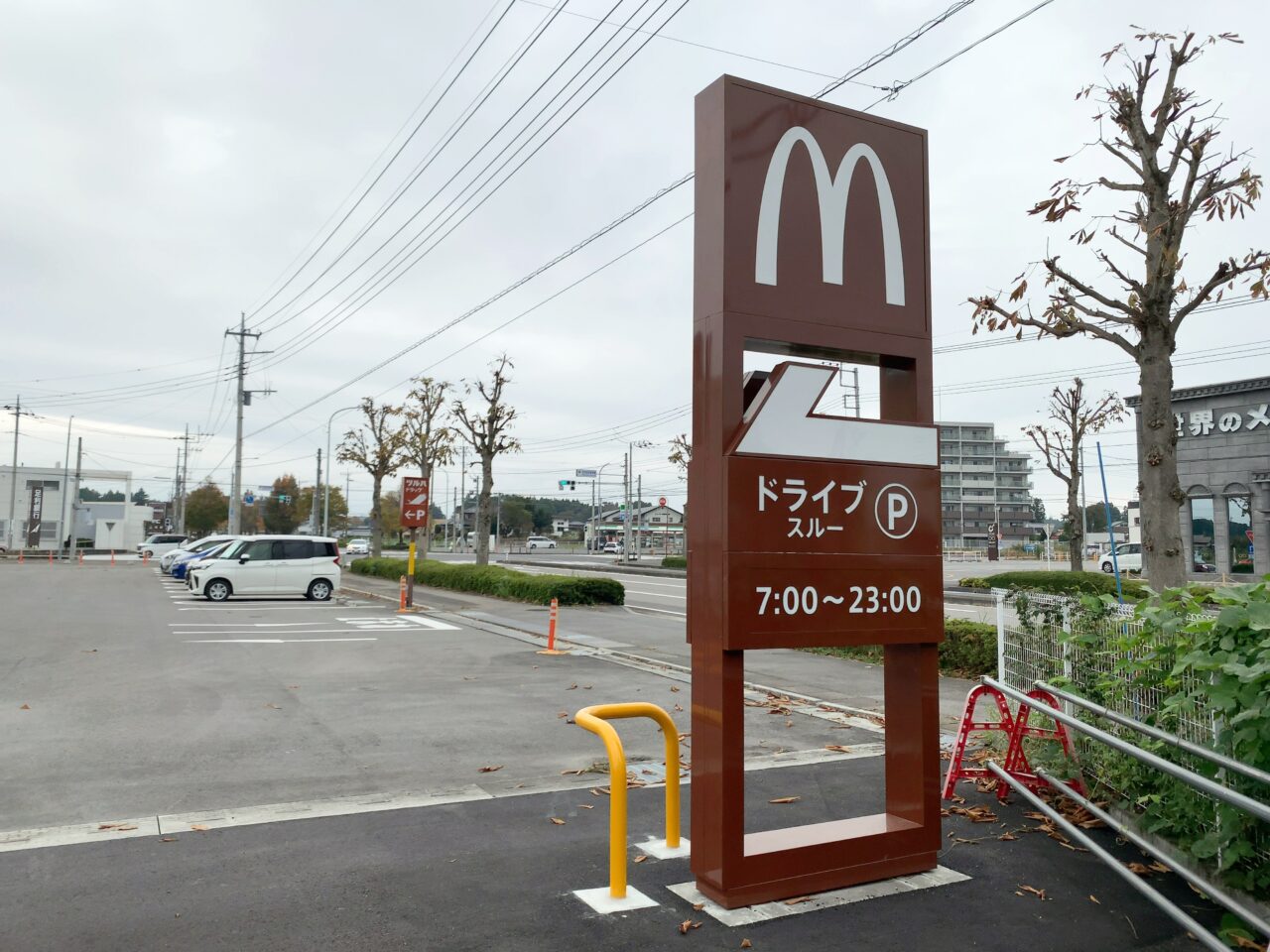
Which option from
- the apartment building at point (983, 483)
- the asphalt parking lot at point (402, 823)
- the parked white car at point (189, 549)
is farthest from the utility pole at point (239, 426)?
the apartment building at point (983, 483)

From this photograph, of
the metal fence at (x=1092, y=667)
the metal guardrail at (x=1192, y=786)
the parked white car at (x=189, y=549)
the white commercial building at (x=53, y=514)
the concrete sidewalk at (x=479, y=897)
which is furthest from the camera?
the white commercial building at (x=53, y=514)

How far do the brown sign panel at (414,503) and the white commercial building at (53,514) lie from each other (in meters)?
55.7

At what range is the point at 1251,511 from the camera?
32.6 m

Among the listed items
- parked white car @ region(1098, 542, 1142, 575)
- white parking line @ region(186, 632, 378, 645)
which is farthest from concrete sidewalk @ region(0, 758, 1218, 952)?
parked white car @ region(1098, 542, 1142, 575)

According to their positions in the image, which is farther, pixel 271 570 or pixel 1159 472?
pixel 271 570

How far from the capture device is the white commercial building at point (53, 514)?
70000 mm

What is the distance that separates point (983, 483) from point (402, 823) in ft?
419

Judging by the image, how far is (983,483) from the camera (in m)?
124

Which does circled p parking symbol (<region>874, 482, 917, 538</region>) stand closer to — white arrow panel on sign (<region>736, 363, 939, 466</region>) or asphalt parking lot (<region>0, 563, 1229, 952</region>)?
white arrow panel on sign (<region>736, 363, 939, 466</region>)

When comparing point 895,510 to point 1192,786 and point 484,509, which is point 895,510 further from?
point 484,509

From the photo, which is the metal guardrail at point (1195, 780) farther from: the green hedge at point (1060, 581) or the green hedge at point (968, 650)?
the green hedge at point (1060, 581)

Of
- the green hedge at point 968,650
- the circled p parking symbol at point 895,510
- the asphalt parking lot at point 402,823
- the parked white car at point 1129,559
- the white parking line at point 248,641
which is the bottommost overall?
the asphalt parking lot at point 402,823

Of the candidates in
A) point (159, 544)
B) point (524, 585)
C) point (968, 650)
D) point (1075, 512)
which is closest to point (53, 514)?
point (159, 544)

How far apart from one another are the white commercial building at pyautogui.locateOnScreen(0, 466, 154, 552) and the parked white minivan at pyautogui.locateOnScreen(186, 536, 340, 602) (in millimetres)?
51257
